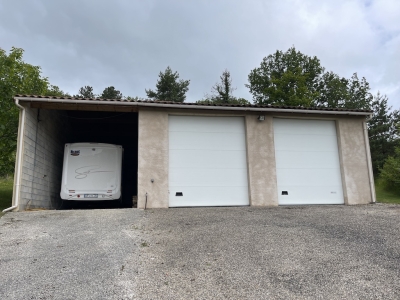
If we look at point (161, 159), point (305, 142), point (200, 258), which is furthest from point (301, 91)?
point (200, 258)

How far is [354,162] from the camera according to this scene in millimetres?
10070

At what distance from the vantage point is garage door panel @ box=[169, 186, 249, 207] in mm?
8922

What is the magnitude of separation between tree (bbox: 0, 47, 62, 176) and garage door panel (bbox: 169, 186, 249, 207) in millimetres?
6533

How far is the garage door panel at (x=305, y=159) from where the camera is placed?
9.75 meters

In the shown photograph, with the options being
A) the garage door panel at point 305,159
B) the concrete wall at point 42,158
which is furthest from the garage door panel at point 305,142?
the concrete wall at point 42,158

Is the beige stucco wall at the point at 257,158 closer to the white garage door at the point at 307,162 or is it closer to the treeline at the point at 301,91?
the white garage door at the point at 307,162

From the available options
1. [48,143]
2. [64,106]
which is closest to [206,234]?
[64,106]

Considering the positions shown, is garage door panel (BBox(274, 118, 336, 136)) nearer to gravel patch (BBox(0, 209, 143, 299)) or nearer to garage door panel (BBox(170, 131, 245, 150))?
garage door panel (BBox(170, 131, 245, 150))

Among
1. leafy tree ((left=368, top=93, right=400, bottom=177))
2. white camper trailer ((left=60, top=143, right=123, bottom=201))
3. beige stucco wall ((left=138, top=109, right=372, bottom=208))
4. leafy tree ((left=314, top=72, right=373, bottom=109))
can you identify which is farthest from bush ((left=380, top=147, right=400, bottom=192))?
white camper trailer ((left=60, top=143, right=123, bottom=201))

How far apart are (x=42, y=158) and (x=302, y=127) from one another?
9301 millimetres

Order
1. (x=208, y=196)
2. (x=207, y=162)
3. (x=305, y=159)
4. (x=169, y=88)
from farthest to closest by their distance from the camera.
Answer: (x=169, y=88), (x=305, y=159), (x=207, y=162), (x=208, y=196)

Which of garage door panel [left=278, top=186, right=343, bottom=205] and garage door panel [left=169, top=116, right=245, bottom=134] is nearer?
garage door panel [left=169, top=116, right=245, bottom=134]

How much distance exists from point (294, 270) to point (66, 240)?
3790 mm

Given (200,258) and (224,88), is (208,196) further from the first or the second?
(224,88)
